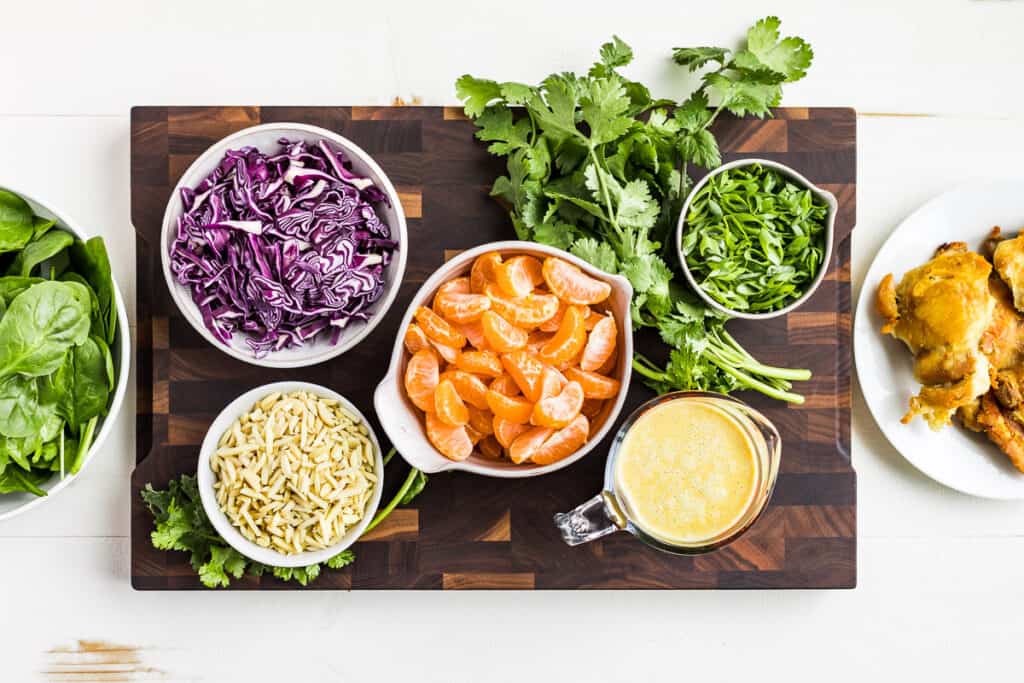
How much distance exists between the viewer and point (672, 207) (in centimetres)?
196

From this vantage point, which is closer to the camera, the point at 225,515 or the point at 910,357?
the point at 225,515

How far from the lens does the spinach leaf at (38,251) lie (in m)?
1.83

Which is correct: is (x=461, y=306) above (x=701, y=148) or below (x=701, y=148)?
below

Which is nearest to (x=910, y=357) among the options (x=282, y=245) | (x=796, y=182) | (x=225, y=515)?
(x=796, y=182)

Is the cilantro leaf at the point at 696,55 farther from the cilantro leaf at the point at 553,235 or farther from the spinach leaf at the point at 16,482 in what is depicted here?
the spinach leaf at the point at 16,482

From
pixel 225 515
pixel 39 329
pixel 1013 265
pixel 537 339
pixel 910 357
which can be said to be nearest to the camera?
pixel 39 329

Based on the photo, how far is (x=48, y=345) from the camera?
67.4 inches

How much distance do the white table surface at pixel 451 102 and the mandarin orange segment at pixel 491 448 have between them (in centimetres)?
54

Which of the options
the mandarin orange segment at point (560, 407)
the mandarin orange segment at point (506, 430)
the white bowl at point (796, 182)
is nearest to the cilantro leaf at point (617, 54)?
the white bowl at point (796, 182)

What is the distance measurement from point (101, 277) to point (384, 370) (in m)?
0.67

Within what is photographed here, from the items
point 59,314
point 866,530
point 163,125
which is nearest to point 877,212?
point 866,530

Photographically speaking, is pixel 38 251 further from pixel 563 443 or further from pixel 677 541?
pixel 677 541

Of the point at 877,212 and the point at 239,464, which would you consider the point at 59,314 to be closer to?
the point at 239,464

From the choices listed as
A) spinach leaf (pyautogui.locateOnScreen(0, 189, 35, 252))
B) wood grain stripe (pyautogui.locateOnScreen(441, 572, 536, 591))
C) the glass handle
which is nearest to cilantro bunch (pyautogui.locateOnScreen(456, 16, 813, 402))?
the glass handle
